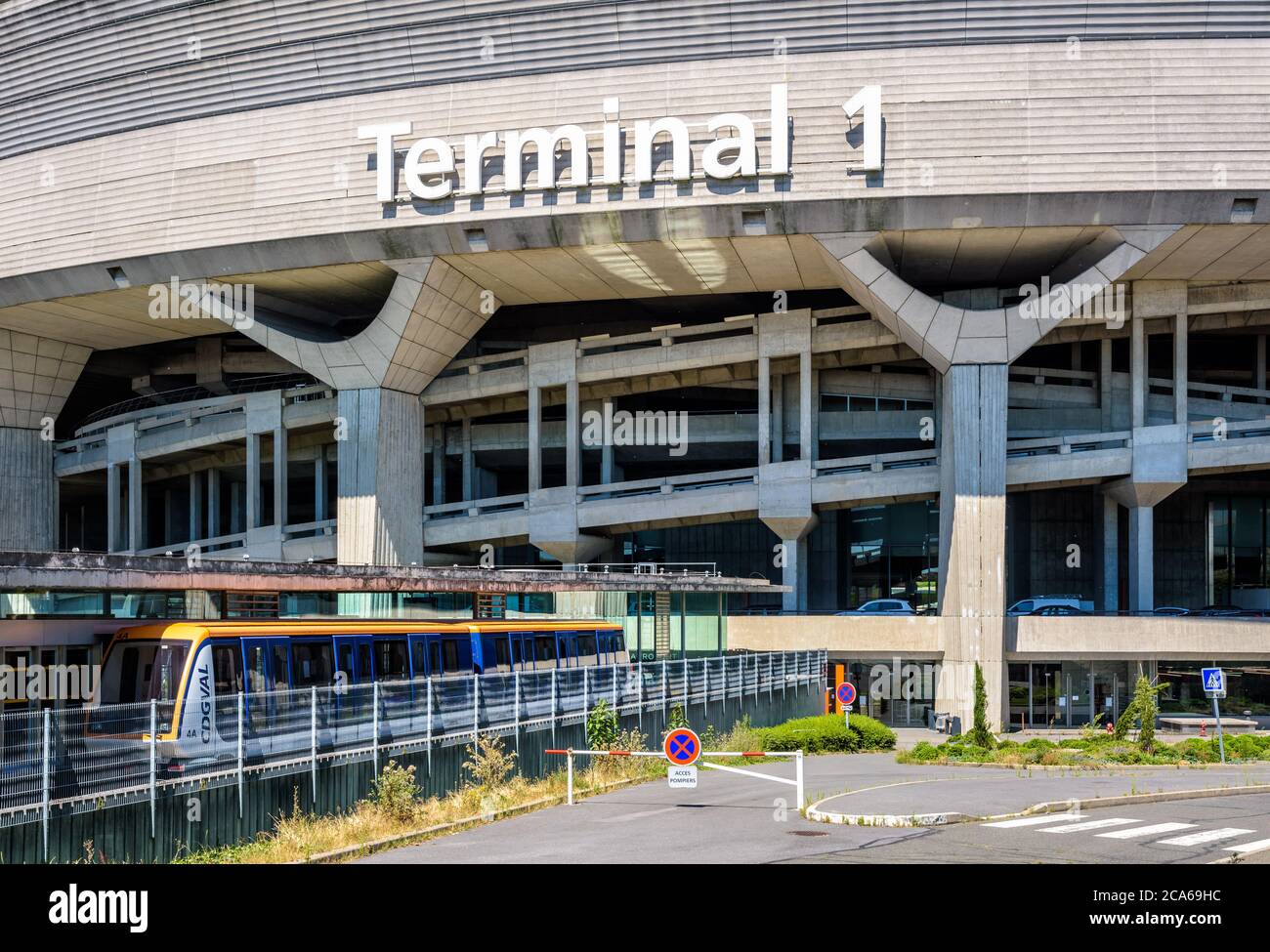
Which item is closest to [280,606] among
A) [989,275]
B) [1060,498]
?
Answer: [989,275]

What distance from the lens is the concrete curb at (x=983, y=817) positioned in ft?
58.6

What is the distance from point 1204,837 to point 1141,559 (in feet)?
114

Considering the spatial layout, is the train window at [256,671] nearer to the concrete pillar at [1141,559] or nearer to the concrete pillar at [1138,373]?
the concrete pillar at [1141,559]

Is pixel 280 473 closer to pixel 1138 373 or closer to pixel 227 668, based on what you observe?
pixel 1138 373

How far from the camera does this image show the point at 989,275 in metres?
49.7

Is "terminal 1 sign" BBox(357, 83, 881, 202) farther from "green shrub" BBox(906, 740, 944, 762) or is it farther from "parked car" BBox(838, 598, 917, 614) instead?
"green shrub" BBox(906, 740, 944, 762)

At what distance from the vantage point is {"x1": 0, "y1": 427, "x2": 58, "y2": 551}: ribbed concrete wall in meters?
59.2

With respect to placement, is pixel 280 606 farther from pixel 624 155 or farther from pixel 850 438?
pixel 850 438

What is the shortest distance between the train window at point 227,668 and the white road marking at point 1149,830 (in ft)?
38.6

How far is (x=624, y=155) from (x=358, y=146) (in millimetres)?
9200

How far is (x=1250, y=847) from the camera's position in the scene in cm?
1541

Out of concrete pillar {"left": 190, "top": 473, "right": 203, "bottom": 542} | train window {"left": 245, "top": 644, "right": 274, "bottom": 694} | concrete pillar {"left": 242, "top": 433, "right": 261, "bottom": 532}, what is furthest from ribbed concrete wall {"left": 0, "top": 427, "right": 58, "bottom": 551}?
train window {"left": 245, "top": 644, "right": 274, "bottom": 694}

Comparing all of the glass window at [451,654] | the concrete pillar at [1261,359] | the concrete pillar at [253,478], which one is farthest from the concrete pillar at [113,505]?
the concrete pillar at [1261,359]

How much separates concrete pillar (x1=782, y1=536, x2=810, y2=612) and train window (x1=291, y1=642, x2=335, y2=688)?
30634 mm
